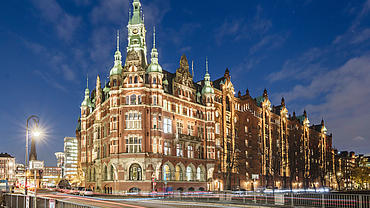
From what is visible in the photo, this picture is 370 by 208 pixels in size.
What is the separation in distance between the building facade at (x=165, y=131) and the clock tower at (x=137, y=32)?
21 cm

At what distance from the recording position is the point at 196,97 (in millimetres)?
82312

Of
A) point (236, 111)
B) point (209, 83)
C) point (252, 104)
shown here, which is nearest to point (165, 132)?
point (209, 83)

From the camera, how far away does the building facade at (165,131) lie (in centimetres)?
6650

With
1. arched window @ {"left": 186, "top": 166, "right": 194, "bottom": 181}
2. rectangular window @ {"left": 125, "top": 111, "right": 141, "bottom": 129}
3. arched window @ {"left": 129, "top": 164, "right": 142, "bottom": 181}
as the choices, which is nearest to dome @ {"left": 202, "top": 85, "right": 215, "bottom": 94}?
arched window @ {"left": 186, "top": 166, "right": 194, "bottom": 181}

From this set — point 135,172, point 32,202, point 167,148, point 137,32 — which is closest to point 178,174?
point 167,148

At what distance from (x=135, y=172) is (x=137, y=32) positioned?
31.6m

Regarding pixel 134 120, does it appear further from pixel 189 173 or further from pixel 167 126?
pixel 189 173

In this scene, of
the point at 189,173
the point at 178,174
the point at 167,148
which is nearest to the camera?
the point at 167,148

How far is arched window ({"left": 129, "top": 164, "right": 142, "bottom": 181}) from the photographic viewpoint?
65.8m

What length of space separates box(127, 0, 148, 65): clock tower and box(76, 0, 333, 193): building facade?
21 centimetres

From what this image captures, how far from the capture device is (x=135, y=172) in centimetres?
6631

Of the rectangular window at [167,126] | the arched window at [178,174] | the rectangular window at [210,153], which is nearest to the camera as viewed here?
the rectangular window at [167,126]

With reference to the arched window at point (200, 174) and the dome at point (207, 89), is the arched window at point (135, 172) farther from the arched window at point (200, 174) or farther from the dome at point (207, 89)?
the dome at point (207, 89)

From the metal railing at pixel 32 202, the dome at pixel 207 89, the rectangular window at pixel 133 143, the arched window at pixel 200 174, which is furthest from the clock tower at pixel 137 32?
the metal railing at pixel 32 202
